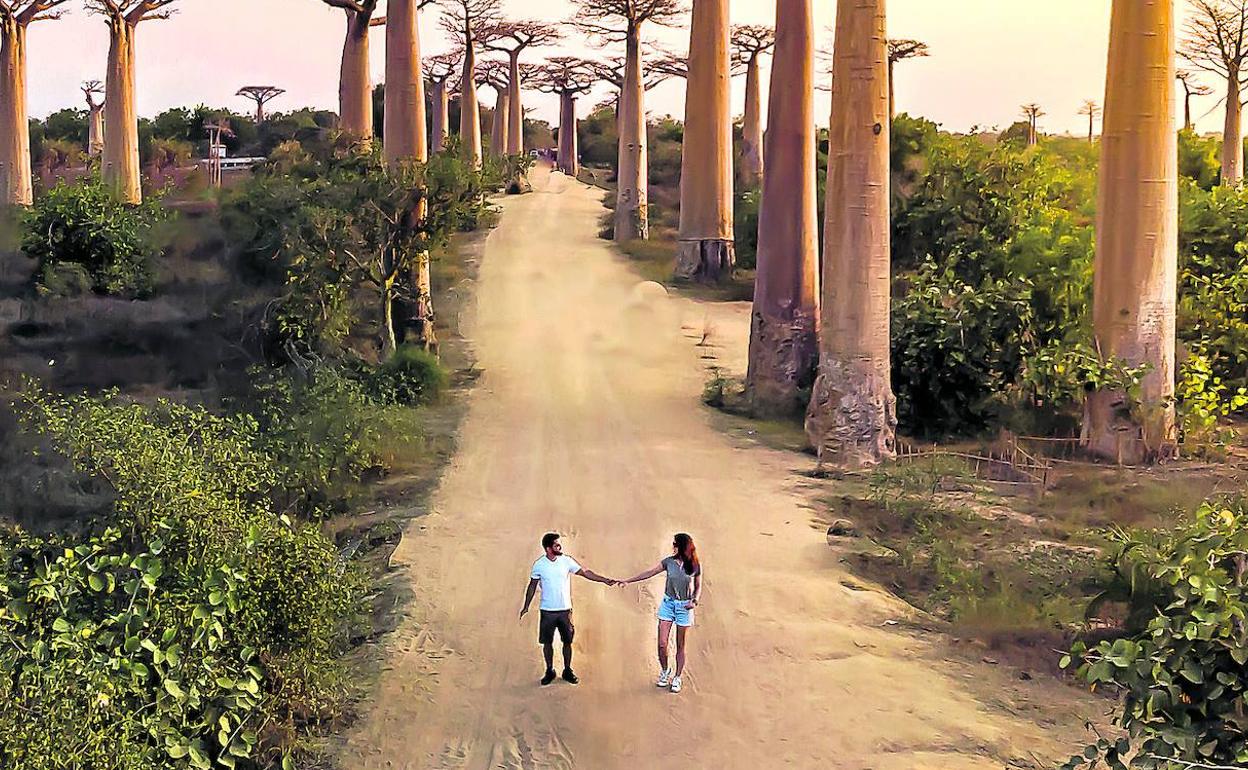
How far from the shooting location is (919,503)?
371 inches

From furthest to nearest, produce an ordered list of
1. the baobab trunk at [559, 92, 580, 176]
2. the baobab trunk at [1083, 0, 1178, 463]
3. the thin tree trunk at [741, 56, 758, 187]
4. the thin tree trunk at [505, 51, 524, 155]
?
the baobab trunk at [559, 92, 580, 176], the thin tree trunk at [505, 51, 524, 155], the thin tree trunk at [741, 56, 758, 187], the baobab trunk at [1083, 0, 1178, 463]

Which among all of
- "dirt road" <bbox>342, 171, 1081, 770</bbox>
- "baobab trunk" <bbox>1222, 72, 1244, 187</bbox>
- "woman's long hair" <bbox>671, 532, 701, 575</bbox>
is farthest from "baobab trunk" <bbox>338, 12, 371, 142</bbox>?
"baobab trunk" <bbox>1222, 72, 1244, 187</bbox>

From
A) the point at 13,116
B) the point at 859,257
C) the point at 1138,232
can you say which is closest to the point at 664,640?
the point at 859,257

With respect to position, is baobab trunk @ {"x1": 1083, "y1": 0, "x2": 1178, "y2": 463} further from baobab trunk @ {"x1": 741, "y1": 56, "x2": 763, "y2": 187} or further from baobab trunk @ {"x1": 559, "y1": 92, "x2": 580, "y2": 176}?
baobab trunk @ {"x1": 559, "y1": 92, "x2": 580, "y2": 176}

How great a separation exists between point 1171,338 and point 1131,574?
21.9 ft

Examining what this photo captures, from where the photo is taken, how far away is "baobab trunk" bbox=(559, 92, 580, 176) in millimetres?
44094

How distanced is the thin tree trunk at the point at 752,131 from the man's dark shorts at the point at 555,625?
23.3 meters

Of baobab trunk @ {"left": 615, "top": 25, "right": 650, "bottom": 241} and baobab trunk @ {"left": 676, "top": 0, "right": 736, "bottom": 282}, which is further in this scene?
baobab trunk @ {"left": 615, "top": 25, "right": 650, "bottom": 241}

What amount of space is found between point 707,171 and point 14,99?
13760 mm

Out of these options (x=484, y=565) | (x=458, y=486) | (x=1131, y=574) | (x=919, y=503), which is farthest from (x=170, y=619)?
(x=919, y=503)

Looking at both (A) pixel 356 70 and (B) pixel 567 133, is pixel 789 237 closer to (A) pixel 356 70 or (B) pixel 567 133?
(A) pixel 356 70

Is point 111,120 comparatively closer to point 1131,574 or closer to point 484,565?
point 484,565

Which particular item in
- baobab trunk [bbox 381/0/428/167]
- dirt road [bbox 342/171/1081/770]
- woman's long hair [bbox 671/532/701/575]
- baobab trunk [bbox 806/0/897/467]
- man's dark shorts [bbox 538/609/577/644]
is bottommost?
dirt road [bbox 342/171/1081/770]

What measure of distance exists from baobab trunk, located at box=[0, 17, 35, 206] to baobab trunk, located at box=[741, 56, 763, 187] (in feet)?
48.5
